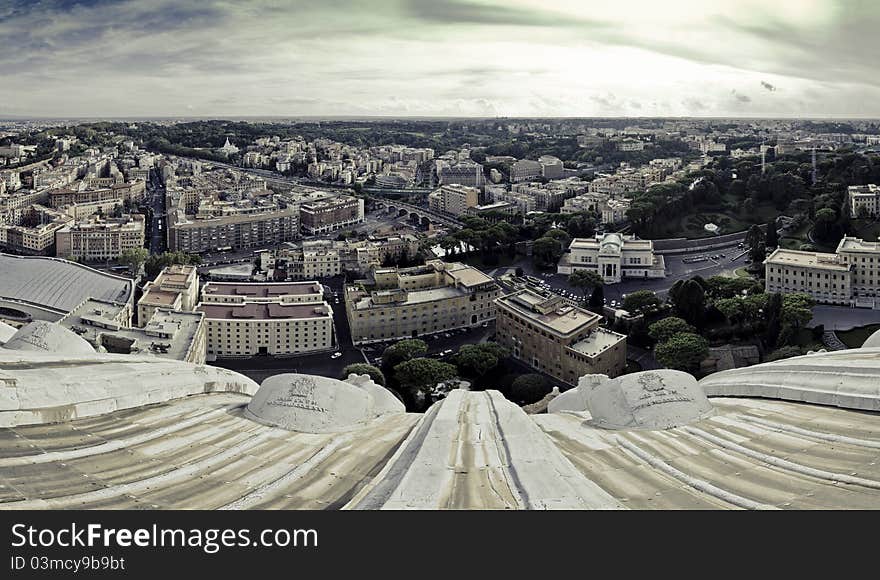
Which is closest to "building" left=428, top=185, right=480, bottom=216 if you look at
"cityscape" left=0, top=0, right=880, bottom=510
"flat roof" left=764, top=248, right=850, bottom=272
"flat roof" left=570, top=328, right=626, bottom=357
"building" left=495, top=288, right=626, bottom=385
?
"cityscape" left=0, top=0, right=880, bottom=510

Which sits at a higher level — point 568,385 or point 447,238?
point 447,238

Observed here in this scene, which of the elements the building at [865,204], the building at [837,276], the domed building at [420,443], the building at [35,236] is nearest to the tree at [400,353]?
the domed building at [420,443]

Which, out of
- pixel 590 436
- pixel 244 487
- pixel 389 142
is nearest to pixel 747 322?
pixel 590 436

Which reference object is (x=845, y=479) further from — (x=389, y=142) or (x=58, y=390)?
(x=389, y=142)

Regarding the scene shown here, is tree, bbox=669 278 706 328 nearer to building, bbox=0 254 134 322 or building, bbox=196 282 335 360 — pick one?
building, bbox=196 282 335 360

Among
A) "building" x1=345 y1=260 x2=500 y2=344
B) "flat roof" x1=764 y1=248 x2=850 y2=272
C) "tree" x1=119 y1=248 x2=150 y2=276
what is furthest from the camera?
"tree" x1=119 y1=248 x2=150 y2=276

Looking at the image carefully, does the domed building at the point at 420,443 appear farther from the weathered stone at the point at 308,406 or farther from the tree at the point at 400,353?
the tree at the point at 400,353
